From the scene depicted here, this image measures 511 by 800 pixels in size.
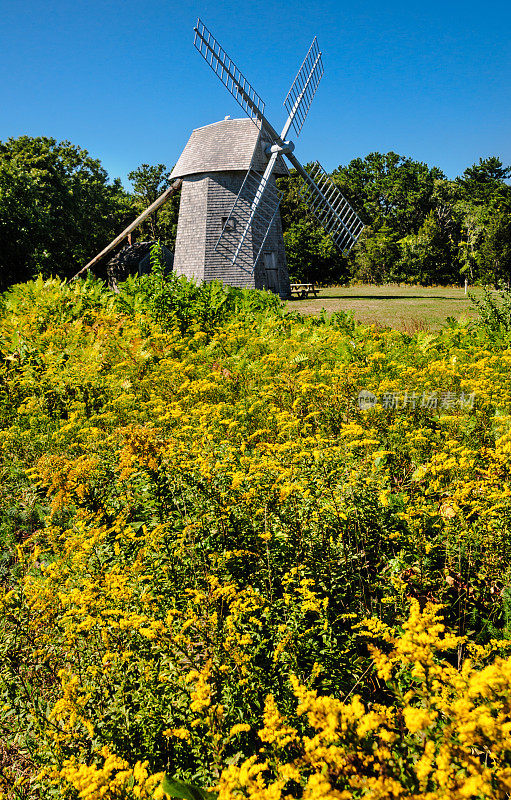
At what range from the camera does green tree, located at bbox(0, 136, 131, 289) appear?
2911 centimetres

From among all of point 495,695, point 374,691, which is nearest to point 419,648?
point 495,695

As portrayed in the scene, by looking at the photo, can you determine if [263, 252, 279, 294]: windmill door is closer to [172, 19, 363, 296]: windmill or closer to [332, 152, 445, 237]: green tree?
[172, 19, 363, 296]: windmill

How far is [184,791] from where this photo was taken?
70.1 inches

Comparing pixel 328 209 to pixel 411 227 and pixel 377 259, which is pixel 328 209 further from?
pixel 411 227

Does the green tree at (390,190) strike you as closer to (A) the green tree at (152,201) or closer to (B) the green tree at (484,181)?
(B) the green tree at (484,181)

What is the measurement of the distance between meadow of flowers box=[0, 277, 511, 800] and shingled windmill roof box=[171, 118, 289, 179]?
18317 mm

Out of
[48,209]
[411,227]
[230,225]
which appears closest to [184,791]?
[230,225]

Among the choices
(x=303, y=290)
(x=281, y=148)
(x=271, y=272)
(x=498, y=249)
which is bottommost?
(x=303, y=290)

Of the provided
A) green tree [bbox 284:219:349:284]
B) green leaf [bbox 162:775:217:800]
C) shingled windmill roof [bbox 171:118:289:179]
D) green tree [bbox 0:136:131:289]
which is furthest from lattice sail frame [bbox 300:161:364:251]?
green leaf [bbox 162:775:217:800]

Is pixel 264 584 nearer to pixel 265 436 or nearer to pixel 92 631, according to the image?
pixel 92 631

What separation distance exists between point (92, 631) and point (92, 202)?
42291 millimetres

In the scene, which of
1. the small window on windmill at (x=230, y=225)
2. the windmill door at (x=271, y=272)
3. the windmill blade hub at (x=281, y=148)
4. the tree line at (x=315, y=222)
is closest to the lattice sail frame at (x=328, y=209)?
the windmill blade hub at (x=281, y=148)

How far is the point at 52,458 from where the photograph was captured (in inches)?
161

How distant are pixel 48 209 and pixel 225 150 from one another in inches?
672
